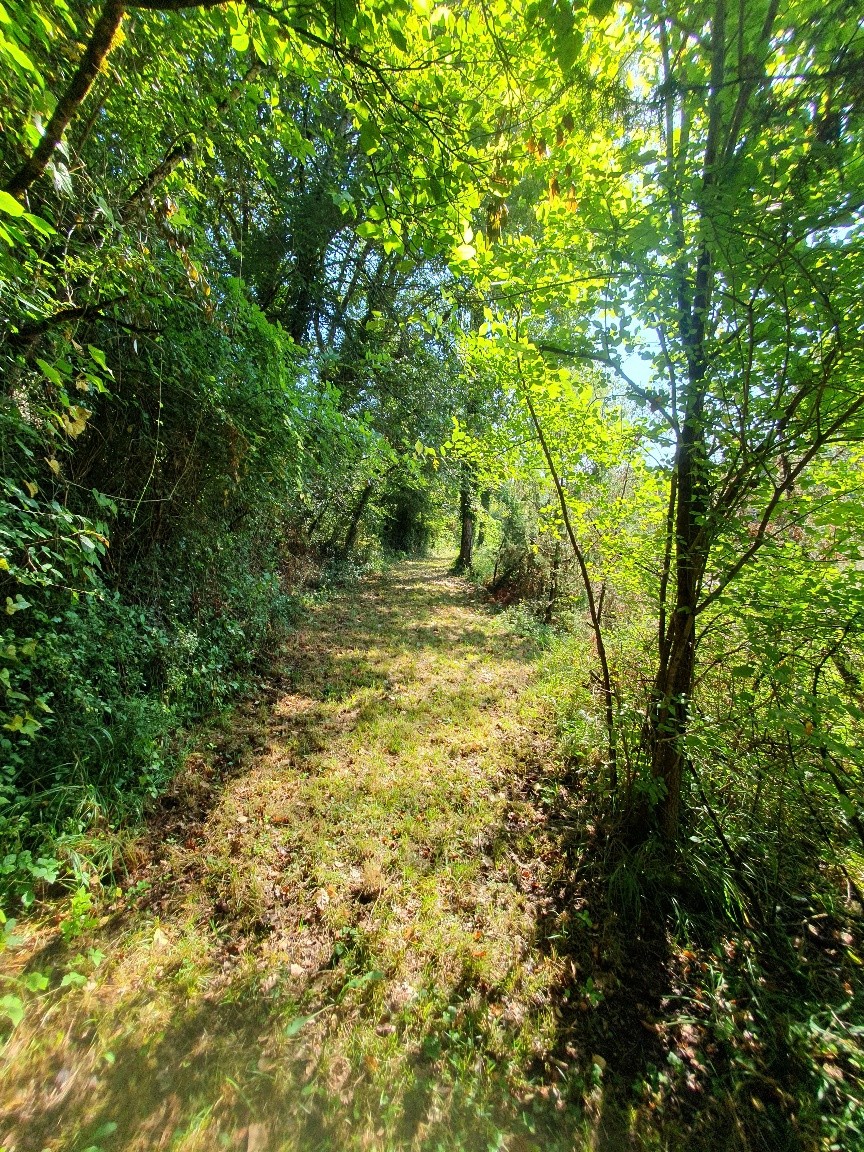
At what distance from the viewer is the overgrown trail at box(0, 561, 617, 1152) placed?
5.61 feet

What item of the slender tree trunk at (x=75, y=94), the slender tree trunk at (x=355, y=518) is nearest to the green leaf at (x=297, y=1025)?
the slender tree trunk at (x=75, y=94)

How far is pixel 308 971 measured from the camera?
2.29 m

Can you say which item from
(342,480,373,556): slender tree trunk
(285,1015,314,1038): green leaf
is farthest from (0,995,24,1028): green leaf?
(342,480,373,556): slender tree trunk

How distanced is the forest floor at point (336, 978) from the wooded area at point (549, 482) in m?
0.02

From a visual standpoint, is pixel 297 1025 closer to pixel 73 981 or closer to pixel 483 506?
pixel 73 981

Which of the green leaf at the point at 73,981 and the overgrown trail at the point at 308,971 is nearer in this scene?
the overgrown trail at the point at 308,971

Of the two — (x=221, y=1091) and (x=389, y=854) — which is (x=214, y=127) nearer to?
(x=389, y=854)

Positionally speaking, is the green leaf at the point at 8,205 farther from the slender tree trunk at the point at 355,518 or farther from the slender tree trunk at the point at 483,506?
the slender tree trunk at the point at 483,506

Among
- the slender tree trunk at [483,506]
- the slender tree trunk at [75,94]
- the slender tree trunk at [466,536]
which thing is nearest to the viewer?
the slender tree trunk at [75,94]

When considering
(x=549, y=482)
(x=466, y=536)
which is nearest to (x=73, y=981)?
(x=549, y=482)

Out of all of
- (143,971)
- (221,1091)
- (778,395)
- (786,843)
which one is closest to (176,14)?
(778,395)

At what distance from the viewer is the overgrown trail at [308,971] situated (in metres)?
1.71

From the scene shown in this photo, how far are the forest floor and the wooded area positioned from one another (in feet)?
0.08

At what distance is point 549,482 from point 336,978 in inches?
153
